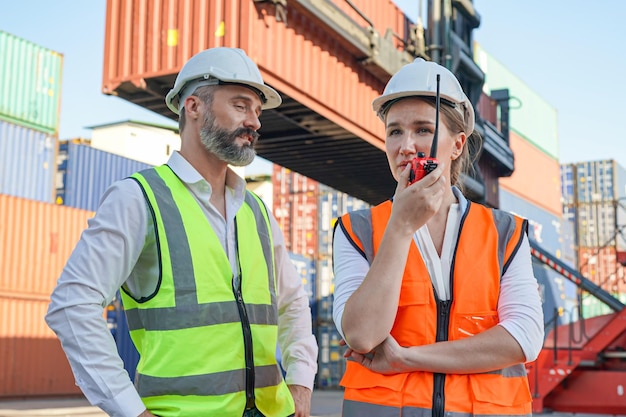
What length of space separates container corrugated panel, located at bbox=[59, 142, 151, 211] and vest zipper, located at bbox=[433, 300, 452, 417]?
67.2 feet

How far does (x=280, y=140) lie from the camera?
12.5 meters

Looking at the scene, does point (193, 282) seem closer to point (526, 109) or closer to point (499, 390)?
point (499, 390)

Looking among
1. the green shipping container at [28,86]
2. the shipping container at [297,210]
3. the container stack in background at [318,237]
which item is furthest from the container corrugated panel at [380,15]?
the shipping container at [297,210]

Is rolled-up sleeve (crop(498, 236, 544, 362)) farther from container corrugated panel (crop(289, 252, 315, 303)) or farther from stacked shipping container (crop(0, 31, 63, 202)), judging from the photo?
container corrugated panel (crop(289, 252, 315, 303))

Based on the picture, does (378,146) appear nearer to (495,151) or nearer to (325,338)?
(495,151)

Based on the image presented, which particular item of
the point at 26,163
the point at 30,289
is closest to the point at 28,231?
the point at 30,289

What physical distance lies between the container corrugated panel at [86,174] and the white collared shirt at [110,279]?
1970 centimetres

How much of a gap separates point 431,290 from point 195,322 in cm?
78

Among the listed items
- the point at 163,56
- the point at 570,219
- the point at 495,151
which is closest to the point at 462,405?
the point at 163,56

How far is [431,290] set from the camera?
1988 mm

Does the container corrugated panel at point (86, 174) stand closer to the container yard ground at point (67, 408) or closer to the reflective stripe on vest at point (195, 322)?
the container yard ground at point (67, 408)

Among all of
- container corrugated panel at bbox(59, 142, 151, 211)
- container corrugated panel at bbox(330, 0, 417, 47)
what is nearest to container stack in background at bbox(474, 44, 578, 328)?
container corrugated panel at bbox(59, 142, 151, 211)

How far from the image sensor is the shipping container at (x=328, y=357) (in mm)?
26922

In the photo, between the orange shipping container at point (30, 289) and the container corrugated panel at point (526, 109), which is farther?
the container corrugated panel at point (526, 109)
